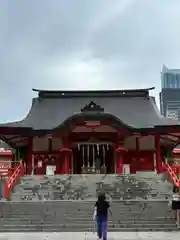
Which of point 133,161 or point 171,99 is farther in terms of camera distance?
point 171,99

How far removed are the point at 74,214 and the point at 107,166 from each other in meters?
15.5

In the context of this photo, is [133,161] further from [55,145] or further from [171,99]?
[171,99]

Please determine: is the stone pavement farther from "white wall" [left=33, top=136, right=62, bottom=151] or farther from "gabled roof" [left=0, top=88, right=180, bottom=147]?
"white wall" [left=33, top=136, right=62, bottom=151]

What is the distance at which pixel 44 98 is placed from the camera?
35406mm

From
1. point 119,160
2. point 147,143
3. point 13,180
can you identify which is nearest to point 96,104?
point 147,143

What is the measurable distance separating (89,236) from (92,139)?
16779 mm

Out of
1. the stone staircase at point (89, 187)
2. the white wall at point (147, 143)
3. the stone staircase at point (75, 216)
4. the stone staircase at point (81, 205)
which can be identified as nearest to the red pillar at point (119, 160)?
the white wall at point (147, 143)

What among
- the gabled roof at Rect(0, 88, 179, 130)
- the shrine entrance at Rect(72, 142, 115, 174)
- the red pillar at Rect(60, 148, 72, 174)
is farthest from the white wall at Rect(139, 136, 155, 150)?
the red pillar at Rect(60, 148, 72, 174)

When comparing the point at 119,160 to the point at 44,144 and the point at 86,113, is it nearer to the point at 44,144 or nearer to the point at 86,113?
the point at 86,113

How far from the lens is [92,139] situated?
95.8 feet

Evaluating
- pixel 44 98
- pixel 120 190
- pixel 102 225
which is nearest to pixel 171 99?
pixel 44 98

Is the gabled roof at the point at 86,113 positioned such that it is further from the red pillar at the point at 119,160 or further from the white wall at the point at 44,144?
the red pillar at the point at 119,160

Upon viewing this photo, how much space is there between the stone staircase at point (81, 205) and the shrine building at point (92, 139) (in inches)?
232

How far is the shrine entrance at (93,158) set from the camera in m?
29.5
